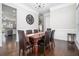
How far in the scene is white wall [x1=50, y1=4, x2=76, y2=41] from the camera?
1919mm

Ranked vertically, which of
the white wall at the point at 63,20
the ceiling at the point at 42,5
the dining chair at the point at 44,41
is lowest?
the dining chair at the point at 44,41

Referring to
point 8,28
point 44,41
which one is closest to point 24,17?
point 8,28

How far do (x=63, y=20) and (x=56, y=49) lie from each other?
76cm

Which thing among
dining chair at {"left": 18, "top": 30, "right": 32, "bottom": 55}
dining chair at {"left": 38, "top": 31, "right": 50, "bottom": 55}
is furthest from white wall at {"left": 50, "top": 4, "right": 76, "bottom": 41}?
dining chair at {"left": 18, "top": 30, "right": 32, "bottom": 55}

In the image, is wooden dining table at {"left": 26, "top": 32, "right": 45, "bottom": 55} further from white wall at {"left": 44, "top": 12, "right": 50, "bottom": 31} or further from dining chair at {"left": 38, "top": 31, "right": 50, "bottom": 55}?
white wall at {"left": 44, "top": 12, "right": 50, "bottom": 31}

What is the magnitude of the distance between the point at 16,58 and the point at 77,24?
165 centimetres

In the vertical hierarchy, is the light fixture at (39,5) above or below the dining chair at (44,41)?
above

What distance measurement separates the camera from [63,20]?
6.57 feet

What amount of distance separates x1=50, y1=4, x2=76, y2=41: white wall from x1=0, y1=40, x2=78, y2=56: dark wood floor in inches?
6.8

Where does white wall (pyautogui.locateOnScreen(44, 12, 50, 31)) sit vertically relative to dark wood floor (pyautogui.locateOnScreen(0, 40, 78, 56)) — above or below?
above

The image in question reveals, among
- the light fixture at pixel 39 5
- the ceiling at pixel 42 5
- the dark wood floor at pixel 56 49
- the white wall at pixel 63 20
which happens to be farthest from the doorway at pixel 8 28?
the white wall at pixel 63 20

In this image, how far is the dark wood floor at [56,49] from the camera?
195 cm

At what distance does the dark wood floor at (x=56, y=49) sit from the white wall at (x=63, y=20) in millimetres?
172

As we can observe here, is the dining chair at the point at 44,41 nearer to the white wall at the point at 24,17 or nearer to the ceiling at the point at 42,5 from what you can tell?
the white wall at the point at 24,17
